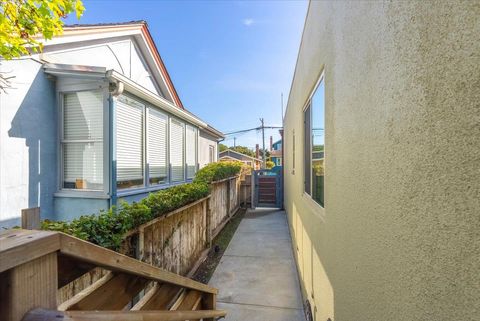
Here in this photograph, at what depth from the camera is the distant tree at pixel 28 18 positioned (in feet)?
9.12

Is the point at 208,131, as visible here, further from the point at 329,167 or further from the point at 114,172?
the point at 329,167

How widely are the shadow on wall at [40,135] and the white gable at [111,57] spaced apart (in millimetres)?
844

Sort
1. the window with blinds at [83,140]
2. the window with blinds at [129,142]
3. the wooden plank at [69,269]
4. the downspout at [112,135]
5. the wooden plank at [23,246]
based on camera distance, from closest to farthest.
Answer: the wooden plank at [23,246] < the wooden plank at [69,269] < the downspout at [112,135] < the window with blinds at [83,140] < the window with blinds at [129,142]

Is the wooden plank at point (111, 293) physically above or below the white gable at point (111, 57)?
below

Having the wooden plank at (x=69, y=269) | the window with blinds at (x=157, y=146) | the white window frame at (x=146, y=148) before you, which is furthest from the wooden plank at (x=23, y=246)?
the window with blinds at (x=157, y=146)

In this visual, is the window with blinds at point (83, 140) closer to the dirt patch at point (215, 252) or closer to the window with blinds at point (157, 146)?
the window with blinds at point (157, 146)

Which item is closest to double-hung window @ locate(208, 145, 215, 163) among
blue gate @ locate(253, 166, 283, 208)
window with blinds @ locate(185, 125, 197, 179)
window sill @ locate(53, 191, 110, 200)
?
blue gate @ locate(253, 166, 283, 208)

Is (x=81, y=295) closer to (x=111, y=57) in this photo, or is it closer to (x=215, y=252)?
(x=215, y=252)

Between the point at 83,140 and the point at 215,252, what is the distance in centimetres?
378

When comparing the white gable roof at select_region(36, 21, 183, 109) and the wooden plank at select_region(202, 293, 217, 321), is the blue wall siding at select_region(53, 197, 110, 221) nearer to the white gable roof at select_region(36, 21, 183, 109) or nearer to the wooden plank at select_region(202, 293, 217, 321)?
the white gable roof at select_region(36, 21, 183, 109)

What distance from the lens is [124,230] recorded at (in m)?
2.46

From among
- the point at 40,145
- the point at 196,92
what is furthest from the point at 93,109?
the point at 196,92

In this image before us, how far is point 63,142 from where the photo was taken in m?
5.00

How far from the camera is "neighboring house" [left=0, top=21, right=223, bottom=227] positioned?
4.29m
